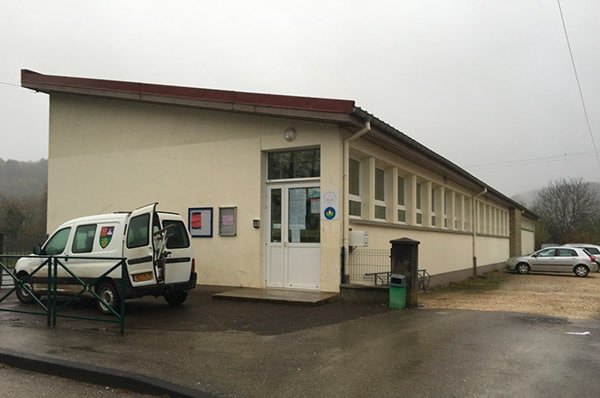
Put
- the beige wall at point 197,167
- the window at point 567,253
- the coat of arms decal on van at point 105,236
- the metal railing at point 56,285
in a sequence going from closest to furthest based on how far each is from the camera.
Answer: the metal railing at point 56,285 < the coat of arms decal on van at point 105,236 < the beige wall at point 197,167 < the window at point 567,253

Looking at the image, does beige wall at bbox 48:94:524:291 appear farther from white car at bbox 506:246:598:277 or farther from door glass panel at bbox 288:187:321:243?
white car at bbox 506:246:598:277

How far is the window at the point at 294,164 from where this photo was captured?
1220cm

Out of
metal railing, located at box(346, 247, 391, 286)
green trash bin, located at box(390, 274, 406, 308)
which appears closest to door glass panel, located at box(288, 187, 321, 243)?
metal railing, located at box(346, 247, 391, 286)

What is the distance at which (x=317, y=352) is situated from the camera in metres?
6.82

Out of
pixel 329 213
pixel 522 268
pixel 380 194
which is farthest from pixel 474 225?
pixel 329 213

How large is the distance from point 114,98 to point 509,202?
26970mm

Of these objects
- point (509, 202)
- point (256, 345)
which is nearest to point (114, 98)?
point (256, 345)

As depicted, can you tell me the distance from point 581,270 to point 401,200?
13.8 m

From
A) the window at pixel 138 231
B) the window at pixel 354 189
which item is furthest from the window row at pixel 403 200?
the window at pixel 138 231

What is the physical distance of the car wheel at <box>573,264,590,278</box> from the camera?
81.6 feet

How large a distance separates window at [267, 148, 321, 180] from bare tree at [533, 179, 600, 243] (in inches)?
2216

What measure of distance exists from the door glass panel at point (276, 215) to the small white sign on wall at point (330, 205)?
139 cm

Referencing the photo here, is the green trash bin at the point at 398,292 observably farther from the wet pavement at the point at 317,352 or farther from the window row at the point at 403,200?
the window row at the point at 403,200

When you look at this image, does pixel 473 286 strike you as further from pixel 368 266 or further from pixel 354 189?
pixel 354 189
